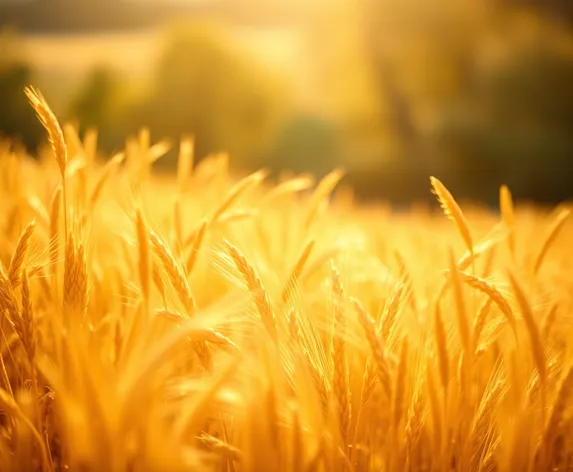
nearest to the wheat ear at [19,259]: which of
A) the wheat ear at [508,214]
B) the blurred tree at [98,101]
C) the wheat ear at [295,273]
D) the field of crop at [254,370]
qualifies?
the field of crop at [254,370]

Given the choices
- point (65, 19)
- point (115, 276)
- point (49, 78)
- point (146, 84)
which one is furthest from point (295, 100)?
point (115, 276)

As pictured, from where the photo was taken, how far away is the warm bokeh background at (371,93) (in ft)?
30.4

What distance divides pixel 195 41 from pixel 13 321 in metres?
11.6

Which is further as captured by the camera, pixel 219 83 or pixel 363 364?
pixel 219 83

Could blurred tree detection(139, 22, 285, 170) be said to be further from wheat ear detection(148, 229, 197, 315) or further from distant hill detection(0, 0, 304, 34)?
wheat ear detection(148, 229, 197, 315)

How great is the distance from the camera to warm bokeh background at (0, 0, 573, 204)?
926 centimetres

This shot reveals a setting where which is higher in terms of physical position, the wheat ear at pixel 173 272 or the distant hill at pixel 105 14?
the distant hill at pixel 105 14

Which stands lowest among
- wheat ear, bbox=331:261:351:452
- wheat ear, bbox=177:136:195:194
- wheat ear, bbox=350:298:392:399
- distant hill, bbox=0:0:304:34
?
wheat ear, bbox=331:261:351:452

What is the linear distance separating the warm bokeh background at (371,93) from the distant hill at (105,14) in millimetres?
380

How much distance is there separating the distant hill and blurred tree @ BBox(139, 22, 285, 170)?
51.7 inches

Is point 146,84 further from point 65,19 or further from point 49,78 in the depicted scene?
point 65,19

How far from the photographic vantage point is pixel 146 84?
1112cm

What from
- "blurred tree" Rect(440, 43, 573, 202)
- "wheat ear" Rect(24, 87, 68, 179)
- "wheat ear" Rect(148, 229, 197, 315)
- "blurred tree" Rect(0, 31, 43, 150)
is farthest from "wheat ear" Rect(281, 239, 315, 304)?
"blurred tree" Rect(440, 43, 573, 202)

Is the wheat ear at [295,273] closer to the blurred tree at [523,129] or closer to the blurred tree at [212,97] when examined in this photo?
the blurred tree at [523,129]
